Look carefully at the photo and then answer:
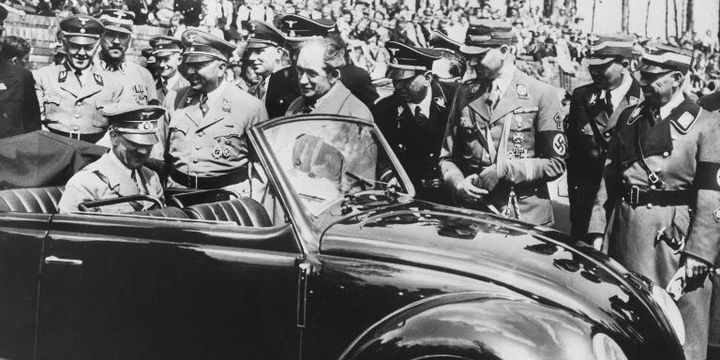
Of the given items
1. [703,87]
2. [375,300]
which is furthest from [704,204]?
[703,87]

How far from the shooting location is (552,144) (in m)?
4.47

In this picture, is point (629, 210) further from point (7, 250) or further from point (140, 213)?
point (7, 250)

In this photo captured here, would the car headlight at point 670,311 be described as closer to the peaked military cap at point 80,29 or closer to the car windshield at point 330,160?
the car windshield at point 330,160

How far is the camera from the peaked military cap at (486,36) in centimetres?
446

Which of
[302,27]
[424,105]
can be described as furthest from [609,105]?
[302,27]

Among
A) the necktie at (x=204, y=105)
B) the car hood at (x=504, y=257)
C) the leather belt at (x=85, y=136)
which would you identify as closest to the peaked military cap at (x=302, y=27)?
the necktie at (x=204, y=105)

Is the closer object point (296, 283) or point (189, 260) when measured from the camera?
point (296, 283)

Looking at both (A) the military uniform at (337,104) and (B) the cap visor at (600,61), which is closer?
(A) the military uniform at (337,104)

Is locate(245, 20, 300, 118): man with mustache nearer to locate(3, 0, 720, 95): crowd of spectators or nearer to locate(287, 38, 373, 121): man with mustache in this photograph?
locate(3, 0, 720, 95): crowd of spectators

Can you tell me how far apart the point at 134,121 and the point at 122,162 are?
246mm

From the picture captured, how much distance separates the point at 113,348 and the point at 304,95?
2005 millimetres

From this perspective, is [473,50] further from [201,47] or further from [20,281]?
[20,281]

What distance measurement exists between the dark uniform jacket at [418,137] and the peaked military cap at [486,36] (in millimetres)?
936

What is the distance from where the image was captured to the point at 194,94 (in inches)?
204
